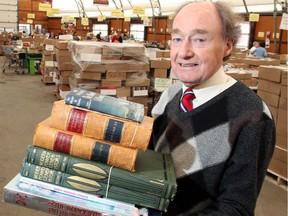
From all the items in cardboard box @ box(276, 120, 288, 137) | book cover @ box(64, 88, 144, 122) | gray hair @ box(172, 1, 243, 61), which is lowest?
cardboard box @ box(276, 120, 288, 137)

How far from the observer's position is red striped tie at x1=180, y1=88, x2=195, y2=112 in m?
1.29

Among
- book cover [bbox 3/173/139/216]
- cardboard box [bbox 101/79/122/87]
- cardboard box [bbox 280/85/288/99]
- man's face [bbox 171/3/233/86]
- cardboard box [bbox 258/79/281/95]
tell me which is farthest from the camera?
cardboard box [bbox 101/79/122/87]

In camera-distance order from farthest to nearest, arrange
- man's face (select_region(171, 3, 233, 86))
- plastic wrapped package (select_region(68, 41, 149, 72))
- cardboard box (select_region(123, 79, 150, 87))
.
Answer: cardboard box (select_region(123, 79, 150, 87)), plastic wrapped package (select_region(68, 41, 149, 72)), man's face (select_region(171, 3, 233, 86))

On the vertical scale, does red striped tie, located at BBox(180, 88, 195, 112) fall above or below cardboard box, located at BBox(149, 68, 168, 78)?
above

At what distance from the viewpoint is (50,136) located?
1.07 m

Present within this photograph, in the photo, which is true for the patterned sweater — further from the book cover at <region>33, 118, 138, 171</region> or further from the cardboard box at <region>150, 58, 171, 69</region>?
the cardboard box at <region>150, 58, 171, 69</region>

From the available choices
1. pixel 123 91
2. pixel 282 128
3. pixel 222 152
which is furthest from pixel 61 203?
pixel 123 91

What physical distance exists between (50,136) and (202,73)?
0.57 m

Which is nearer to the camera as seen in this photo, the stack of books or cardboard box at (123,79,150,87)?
the stack of books

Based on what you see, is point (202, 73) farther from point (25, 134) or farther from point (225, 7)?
point (25, 134)

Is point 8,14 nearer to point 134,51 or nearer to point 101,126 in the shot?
point 134,51

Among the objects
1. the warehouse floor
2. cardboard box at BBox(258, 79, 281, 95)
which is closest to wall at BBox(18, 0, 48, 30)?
the warehouse floor

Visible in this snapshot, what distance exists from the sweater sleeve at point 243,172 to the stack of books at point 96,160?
0.18 meters

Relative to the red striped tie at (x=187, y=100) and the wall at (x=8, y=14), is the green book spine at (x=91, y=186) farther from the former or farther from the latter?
the wall at (x=8, y=14)
